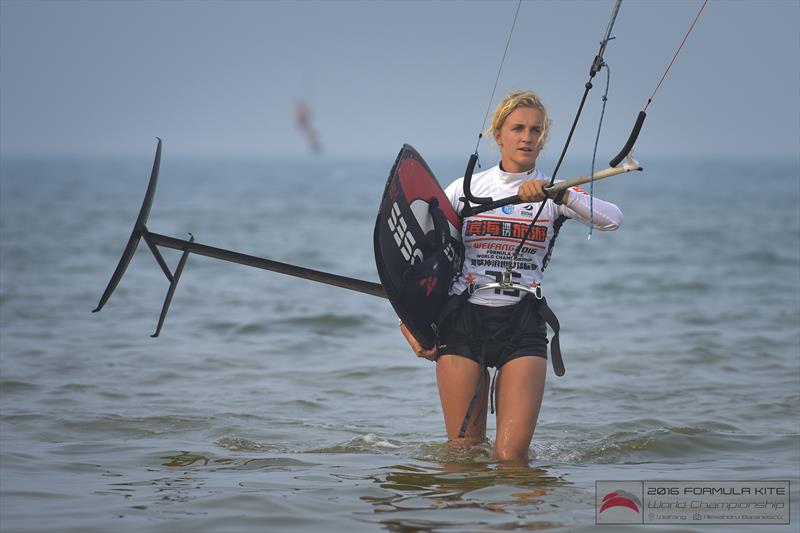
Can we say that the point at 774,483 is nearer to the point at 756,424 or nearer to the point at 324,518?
the point at 756,424

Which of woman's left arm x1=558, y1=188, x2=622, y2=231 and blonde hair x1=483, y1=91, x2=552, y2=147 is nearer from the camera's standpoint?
woman's left arm x1=558, y1=188, x2=622, y2=231

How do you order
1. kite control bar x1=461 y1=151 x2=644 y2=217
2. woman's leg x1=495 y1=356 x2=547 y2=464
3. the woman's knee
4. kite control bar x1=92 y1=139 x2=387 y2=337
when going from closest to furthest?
kite control bar x1=461 y1=151 x2=644 y2=217
woman's leg x1=495 y1=356 x2=547 y2=464
the woman's knee
kite control bar x1=92 y1=139 x2=387 y2=337

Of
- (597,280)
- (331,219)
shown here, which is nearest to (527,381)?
(597,280)

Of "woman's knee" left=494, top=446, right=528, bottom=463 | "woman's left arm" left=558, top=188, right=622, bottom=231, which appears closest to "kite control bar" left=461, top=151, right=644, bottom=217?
"woman's left arm" left=558, top=188, right=622, bottom=231

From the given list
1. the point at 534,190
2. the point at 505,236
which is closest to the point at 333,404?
the point at 505,236

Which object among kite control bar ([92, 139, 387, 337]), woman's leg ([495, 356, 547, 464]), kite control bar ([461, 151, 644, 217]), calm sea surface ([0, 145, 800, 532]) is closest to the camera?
kite control bar ([461, 151, 644, 217])

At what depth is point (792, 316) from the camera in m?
13.5

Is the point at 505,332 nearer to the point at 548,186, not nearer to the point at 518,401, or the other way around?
the point at 518,401

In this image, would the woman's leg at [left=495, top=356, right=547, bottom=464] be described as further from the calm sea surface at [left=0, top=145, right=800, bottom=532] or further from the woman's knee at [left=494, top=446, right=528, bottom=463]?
the calm sea surface at [left=0, top=145, right=800, bottom=532]

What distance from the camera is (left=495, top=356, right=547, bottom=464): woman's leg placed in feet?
17.0

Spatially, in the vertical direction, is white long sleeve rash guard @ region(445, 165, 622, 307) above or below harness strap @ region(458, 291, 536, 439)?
above

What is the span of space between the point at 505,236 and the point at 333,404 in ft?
11.3

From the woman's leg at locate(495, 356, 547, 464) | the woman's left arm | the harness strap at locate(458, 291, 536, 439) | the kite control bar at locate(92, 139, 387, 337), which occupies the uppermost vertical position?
the woman's left arm

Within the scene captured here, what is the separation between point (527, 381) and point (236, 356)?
5751 millimetres
